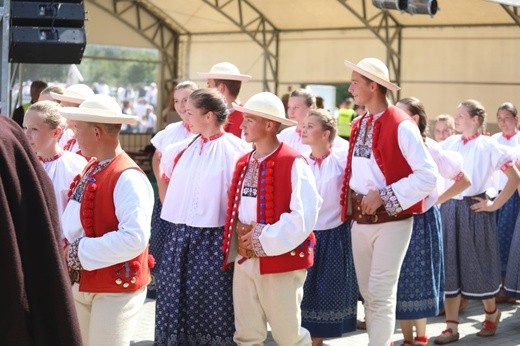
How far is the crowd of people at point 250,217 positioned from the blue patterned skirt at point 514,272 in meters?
1.34

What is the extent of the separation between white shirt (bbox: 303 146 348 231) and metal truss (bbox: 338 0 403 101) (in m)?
12.8

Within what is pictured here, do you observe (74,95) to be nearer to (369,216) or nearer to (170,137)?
(170,137)

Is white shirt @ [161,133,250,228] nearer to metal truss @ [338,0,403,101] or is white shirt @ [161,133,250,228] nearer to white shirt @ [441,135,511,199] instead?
white shirt @ [441,135,511,199]

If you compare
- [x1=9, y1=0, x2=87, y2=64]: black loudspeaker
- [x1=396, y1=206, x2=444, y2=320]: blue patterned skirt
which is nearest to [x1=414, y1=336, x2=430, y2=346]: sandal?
[x1=396, y1=206, x2=444, y2=320]: blue patterned skirt

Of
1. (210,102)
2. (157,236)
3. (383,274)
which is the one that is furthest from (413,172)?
(157,236)

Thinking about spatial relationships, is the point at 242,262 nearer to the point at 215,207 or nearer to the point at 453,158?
the point at 215,207

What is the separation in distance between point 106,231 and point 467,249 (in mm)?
4099

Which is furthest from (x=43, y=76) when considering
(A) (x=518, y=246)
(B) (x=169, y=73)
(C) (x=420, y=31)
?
(A) (x=518, y=246)

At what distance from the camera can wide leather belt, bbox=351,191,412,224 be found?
18.4 ft

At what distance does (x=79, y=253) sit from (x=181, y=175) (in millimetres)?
1572

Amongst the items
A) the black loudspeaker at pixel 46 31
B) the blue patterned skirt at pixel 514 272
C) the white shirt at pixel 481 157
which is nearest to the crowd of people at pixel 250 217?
the white shirt at pixel 481 157

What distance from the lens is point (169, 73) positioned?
25.2m

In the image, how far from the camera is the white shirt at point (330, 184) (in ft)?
20.1

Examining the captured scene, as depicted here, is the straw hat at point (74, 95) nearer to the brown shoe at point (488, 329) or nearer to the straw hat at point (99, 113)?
the straw hat at point (99, 113)
